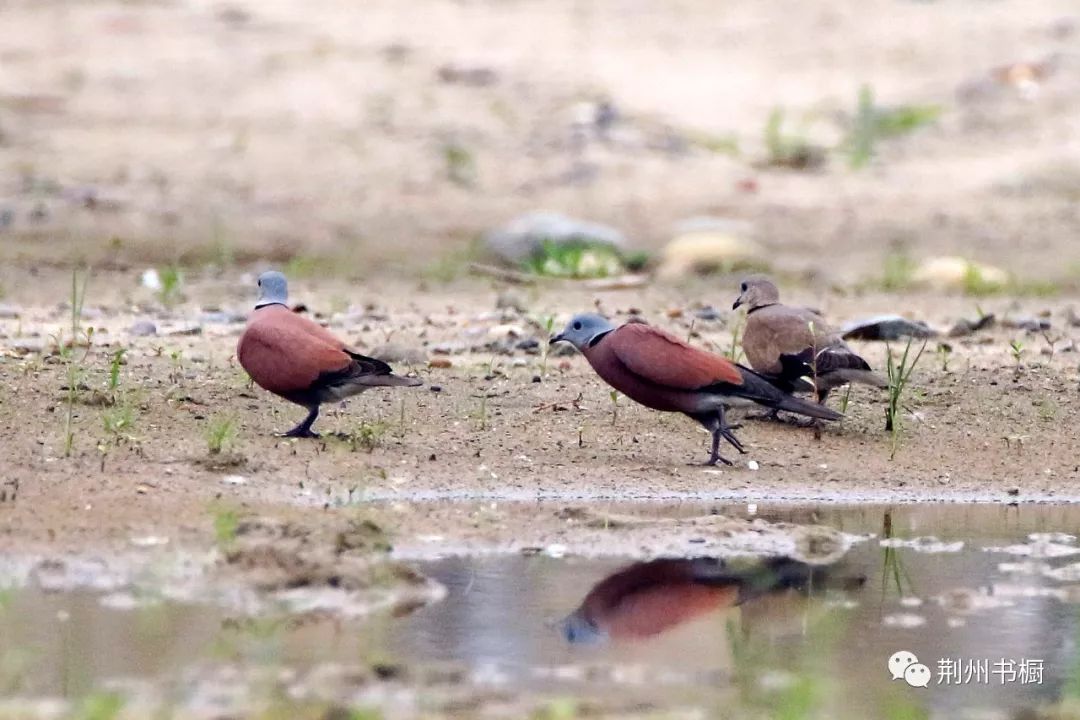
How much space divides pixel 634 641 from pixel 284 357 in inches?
90.3

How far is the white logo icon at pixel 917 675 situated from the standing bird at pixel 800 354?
282 cm

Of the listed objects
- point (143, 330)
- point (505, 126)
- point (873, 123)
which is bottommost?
point (143, 330)

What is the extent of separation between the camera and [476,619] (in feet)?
17.2

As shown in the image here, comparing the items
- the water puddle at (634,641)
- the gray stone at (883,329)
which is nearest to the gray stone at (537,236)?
the gray stone at (883,329)

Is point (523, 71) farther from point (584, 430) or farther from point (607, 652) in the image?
point (607, 652)

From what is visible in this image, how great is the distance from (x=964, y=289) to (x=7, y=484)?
6.87m

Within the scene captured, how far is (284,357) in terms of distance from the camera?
22.8 feet

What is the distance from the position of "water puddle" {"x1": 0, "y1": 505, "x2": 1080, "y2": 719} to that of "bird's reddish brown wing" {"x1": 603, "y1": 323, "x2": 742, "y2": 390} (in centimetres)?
114

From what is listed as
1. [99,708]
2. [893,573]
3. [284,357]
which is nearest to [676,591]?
[893,573]

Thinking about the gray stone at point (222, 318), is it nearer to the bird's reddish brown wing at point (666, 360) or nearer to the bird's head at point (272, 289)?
the bird's head at point (272, 289)

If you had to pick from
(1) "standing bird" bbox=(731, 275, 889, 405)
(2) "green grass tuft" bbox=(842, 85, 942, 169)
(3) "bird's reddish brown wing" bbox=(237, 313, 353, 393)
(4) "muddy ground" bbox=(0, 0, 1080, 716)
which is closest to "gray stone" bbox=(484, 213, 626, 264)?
(4) "muddy ground" bbox=(0, 0, 1080, 716)

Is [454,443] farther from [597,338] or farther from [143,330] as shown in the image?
[143,330]

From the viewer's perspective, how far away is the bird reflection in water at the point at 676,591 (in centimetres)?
529

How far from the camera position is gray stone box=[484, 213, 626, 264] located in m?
11.8
